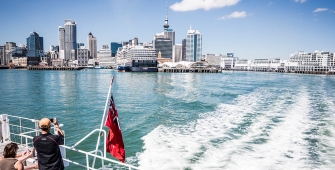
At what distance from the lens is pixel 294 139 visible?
522 inches

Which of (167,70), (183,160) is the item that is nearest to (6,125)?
(183,160)

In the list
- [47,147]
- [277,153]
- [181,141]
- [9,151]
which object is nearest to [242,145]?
[277,153]

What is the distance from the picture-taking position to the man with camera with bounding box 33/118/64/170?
446 cm

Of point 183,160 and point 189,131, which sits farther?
point 189,131

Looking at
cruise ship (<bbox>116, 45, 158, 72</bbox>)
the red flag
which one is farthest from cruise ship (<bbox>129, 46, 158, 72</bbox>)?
the red flag

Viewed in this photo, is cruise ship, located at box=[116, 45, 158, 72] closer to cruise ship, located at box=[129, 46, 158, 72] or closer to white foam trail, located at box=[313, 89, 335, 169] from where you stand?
cruise ship, located at box=[129, 46, 158, 72]

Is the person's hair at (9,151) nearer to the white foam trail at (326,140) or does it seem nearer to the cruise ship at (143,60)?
the white foam trail at (326,140)

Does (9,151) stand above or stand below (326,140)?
above

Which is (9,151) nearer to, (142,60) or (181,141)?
(181,141)

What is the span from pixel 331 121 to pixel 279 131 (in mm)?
6065

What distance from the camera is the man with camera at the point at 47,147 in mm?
4457

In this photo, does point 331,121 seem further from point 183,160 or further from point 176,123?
point 183,160

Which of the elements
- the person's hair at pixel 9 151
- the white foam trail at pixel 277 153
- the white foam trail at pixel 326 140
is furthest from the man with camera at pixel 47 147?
the white foam trail at pixel 326 140

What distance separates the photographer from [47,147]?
14.8 feet
